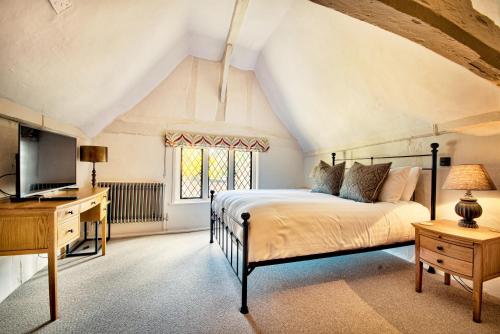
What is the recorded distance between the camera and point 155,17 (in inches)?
75.9

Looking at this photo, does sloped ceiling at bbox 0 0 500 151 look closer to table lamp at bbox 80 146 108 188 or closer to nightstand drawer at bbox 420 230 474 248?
table lamp at bbox 80 146 108 188

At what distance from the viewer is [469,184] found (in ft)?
5.14

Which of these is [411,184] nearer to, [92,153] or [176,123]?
[176,123]

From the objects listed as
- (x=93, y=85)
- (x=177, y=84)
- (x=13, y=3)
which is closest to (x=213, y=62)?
(x=177, y=84)

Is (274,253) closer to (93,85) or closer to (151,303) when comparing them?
(151,303)

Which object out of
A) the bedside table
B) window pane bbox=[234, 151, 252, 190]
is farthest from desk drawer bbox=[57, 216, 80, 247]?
the bedside table

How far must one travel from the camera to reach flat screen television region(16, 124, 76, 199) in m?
1.42

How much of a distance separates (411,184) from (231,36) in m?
2.93

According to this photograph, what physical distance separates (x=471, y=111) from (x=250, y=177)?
312 centimetres

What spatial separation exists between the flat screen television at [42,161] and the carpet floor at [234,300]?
890mm

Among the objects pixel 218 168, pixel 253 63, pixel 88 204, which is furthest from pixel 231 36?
pixel 88 204

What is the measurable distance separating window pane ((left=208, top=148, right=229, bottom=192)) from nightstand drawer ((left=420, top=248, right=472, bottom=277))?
295 centimetres

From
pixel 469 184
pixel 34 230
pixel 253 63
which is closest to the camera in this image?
pixel 34 230

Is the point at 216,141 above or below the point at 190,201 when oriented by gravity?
above
